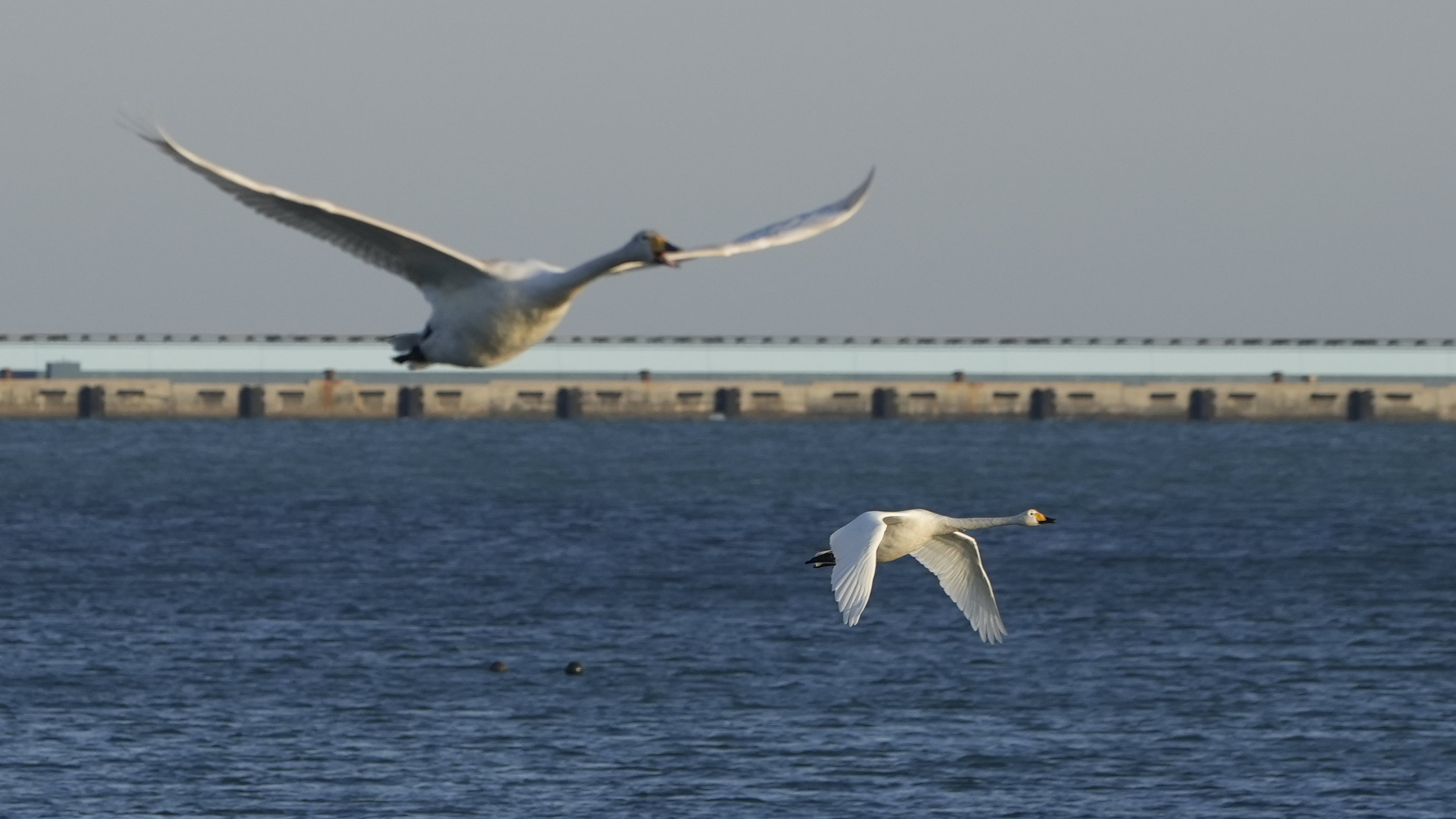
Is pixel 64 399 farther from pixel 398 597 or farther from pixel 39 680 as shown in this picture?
pixel 39 680

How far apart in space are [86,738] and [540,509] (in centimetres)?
5951

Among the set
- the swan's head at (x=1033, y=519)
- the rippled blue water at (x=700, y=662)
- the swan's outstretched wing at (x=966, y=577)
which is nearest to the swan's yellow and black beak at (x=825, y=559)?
the swan's outstretched wing at (x=966, y=577)

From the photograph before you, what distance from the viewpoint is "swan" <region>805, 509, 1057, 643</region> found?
1966cm

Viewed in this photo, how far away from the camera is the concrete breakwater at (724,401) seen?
148375 mm

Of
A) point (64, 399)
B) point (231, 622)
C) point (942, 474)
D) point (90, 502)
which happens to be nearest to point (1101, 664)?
point (231, 622)

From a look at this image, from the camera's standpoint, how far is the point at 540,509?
106000 millimetres

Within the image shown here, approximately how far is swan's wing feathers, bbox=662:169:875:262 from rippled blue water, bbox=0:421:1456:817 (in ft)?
56.3

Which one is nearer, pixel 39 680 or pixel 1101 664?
pixel 39 680

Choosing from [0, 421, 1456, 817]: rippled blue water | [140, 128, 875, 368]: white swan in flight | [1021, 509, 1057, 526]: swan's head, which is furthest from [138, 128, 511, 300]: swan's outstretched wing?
[0, 421, 1456, 817]: rippled blue water

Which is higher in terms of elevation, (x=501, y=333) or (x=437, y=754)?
(x=501, y=333)

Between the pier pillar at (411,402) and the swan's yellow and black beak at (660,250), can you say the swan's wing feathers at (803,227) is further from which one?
the pier pillar at (411,402)

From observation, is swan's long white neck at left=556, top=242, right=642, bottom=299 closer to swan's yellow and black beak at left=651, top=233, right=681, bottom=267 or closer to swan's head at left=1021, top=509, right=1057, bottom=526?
swan's yellow and black beak at left=651, top=233, right=681, bottom=267

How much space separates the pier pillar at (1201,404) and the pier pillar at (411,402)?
152 feet

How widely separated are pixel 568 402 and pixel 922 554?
12557 centimetres
